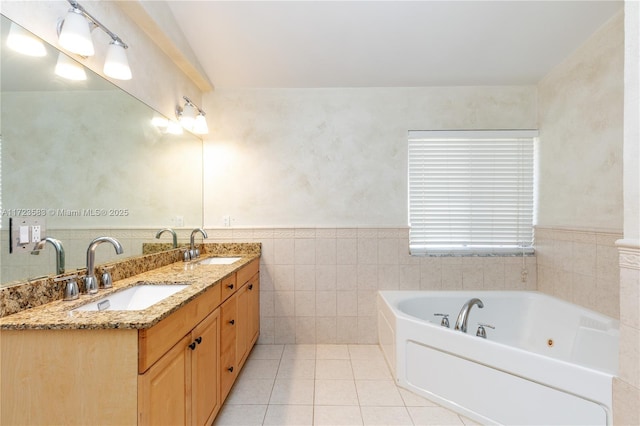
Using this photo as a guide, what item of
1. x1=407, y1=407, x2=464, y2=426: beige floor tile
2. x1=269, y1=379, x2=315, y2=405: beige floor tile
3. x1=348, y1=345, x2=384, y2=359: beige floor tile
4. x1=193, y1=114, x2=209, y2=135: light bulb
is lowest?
x1=348, y1=345, x2=384, y2=359: beige floor tile

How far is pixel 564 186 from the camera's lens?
250 centimetres

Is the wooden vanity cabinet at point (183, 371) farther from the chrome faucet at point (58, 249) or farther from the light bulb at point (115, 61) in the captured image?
the light bulb at point (115, 61)

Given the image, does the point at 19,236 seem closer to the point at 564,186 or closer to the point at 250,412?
the point at 250,412

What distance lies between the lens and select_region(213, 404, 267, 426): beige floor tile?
179 cm

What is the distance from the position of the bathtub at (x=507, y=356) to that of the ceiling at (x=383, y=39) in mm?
1988

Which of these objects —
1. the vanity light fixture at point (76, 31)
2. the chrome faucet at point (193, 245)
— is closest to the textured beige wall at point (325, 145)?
the chrome faucet at point (193, 245)

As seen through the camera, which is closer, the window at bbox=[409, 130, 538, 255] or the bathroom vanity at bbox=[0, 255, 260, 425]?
the bathroom vanity at bbox=[0, 255, 260, 425]

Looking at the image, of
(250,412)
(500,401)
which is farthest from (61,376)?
(500,401)

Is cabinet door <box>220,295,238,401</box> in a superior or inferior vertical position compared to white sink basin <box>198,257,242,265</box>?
inferior

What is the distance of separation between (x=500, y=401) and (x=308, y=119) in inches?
101

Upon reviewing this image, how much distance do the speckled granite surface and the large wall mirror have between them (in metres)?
Answer: 0.05

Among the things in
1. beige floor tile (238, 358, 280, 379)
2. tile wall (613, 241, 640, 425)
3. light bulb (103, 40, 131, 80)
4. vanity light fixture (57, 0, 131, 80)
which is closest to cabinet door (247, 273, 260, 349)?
beige floor tile (238, 358, 280, 379)

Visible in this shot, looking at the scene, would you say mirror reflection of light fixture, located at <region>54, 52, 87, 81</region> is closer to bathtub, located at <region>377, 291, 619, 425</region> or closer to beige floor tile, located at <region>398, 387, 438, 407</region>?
bathtub, located at <region>377, 291, 619, 425</region>

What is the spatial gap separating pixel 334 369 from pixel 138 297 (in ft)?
5.12
